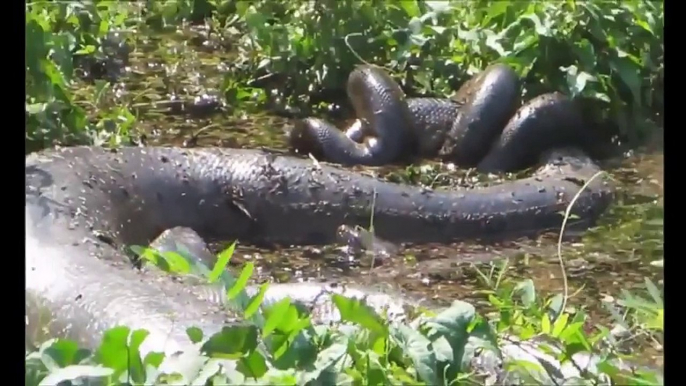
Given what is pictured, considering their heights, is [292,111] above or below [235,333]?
below

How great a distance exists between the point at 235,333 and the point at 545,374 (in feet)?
1.78

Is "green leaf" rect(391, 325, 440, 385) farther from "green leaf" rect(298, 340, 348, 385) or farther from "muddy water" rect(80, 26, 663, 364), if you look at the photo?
"muddy water" rect(80, 26, 663, 364)

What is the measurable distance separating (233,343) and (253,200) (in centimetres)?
157

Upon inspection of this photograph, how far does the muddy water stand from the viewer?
9.41 ft

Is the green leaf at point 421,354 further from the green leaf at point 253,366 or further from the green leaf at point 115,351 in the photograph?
the green leaf at point 115,351

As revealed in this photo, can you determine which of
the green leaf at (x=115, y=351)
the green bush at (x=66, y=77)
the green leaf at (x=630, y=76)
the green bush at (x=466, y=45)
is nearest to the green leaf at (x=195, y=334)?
the green leaf at (x=115, y=351)

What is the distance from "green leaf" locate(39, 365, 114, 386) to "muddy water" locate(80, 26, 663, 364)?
1.00 m

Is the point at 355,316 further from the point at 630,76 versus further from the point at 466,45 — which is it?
the point at 466,45

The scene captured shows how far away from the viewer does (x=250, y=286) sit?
8.45 ft

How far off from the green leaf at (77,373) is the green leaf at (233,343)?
0.16m

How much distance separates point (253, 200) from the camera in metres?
3.40

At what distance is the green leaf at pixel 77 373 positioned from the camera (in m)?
1.79

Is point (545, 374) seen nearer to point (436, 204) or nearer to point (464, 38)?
point (436, 204)
